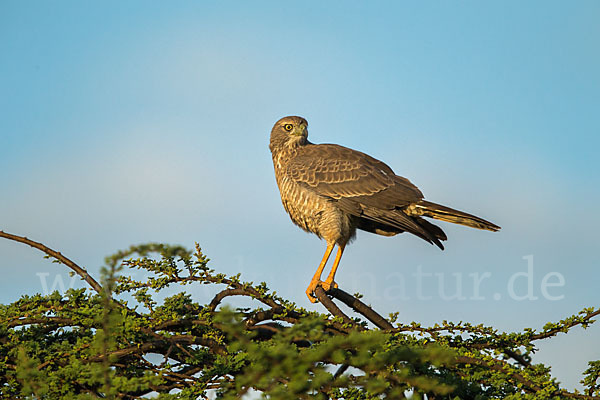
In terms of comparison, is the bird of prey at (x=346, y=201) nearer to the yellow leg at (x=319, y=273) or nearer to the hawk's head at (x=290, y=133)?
the yellow leg at (x=319, y=273)

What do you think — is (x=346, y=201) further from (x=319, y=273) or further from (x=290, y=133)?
(x=290, y=133)

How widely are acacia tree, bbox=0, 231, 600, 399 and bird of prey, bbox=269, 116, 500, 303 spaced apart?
2.66 meters

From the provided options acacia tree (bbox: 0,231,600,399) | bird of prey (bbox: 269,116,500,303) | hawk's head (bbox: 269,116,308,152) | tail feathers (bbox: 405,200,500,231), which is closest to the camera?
acacia tree (bbox: 0,231,600,399)

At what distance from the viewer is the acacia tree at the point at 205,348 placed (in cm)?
255

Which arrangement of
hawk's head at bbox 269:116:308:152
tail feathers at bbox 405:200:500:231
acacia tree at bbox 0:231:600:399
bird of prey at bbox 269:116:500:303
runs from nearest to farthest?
acacia tree at bbox 0:231:600:399, tail feathers at bbox 405:200:500:231, bird of prey at bbox 269:116:500:303, hawk's head at bbox 269:116:308:152

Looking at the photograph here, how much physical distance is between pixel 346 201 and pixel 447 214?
45.0 inches

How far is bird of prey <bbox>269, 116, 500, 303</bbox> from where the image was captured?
6668 mm

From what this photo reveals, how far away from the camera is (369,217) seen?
6.83 metres

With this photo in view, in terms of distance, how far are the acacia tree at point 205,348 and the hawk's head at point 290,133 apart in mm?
4039

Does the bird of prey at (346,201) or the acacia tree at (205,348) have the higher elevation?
the bird of prey at (346,201)

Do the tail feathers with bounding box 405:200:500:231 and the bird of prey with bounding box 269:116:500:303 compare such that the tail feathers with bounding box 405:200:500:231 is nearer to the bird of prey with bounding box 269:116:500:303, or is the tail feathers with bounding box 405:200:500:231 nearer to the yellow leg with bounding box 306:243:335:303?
the bird of prey with bounding box 269:116:500:303

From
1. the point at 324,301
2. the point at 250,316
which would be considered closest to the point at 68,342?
the point at 250,316

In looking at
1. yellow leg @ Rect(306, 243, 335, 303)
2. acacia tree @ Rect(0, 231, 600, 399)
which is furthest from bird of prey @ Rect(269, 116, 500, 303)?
acacia tree @ Rect(0, 231, 600, 399)

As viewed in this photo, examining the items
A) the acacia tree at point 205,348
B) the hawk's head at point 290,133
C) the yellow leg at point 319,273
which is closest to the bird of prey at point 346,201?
the yellow leg at point 319,273
